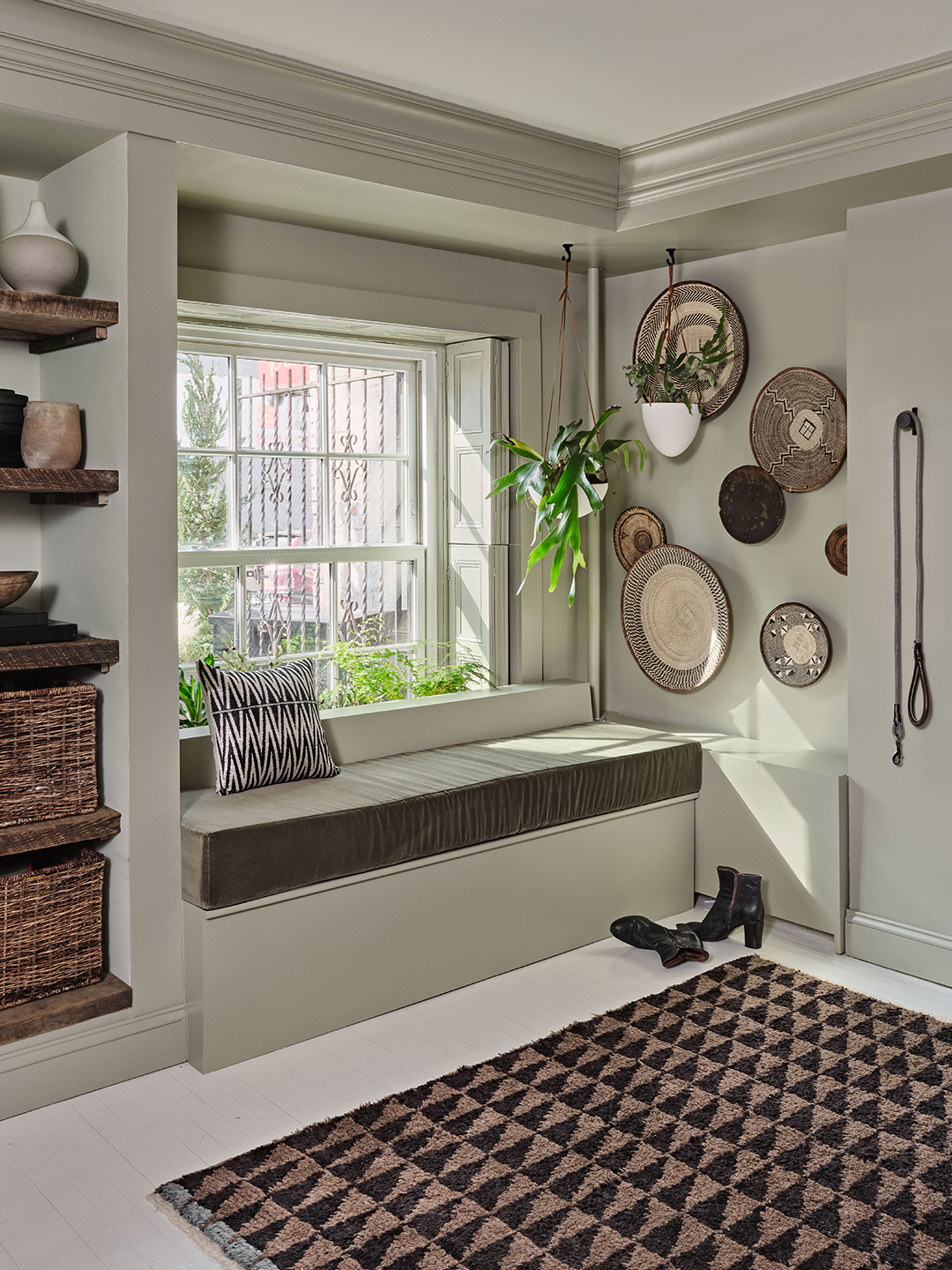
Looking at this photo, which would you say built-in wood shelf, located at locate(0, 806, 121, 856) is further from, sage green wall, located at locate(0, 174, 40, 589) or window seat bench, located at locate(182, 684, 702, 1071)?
sage green wall, located at locate(0, 174, 40, 589)

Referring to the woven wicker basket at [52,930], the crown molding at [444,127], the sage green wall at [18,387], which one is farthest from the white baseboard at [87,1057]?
the crown molding at [444,127]

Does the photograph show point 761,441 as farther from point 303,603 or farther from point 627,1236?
point 627,1236

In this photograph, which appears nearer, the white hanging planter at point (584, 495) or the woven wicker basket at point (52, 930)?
the woven wicker basket at point (52, 930)

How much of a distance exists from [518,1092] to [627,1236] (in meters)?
0.62

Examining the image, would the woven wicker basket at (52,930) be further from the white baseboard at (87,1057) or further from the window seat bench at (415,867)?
the window seat bench at (415,867)

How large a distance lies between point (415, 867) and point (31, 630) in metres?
1.30

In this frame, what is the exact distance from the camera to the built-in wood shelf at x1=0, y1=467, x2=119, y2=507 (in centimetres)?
285

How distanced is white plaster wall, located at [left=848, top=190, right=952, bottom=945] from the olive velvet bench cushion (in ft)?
2.45

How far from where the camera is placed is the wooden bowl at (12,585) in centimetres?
292

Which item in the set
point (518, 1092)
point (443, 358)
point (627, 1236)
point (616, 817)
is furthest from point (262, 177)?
point (627, 1236)

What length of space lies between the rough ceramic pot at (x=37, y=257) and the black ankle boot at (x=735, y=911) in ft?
9.07

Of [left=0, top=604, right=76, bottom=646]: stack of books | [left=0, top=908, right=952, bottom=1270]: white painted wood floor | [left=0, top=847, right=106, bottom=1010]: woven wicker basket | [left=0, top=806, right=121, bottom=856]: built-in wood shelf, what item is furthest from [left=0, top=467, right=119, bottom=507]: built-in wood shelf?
[left=0, top=908, right=952, bottom=1270]: white painted wood floor

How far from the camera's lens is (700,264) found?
4.46 meters

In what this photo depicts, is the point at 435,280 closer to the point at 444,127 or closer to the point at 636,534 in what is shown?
the point at 444,127
